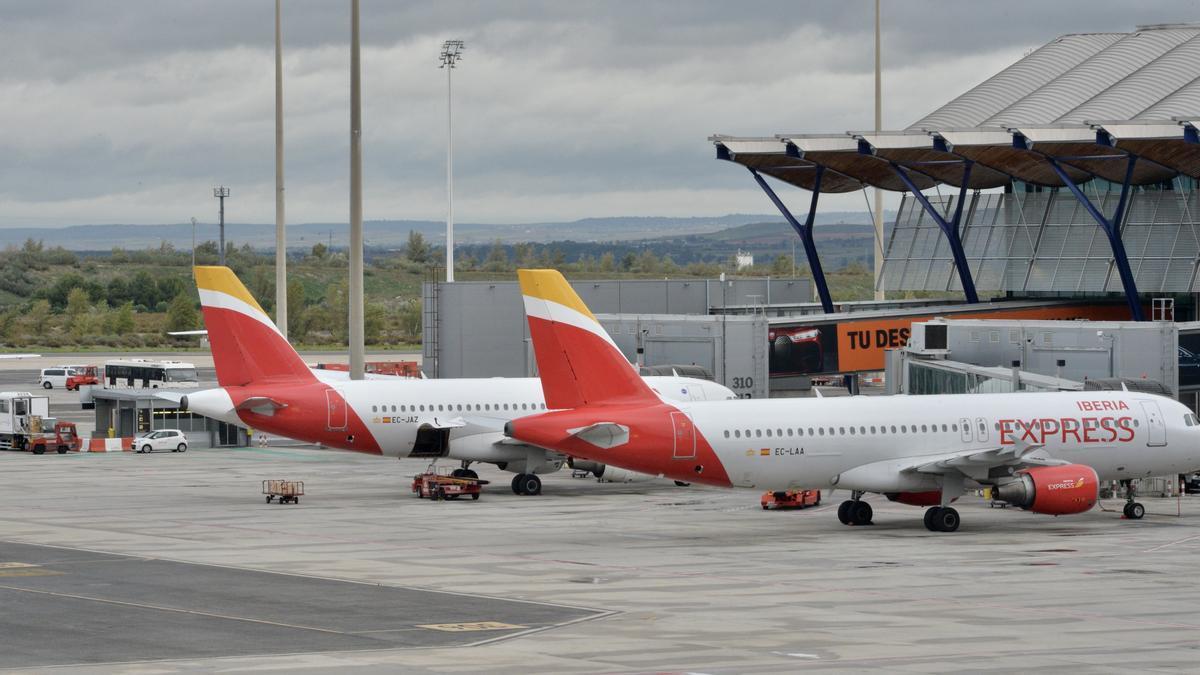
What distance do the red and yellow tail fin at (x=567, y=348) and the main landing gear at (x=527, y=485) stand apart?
13671 millimetres

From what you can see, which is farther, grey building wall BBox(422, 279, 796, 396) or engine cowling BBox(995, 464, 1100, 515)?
grey building wall BBox(422, 279, 796, 396)

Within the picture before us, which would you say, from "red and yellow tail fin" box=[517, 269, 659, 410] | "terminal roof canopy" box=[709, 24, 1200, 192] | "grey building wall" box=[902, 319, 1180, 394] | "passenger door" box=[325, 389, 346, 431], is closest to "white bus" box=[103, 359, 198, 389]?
"terminal roof canopy" box=[709, 24, 1200, 192]

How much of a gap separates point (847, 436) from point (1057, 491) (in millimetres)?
6150

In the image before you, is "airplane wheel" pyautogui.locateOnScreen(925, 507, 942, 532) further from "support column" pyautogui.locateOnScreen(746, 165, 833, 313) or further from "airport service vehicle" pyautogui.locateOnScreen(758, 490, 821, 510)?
"support column" pyautogui.locateOnScreen(746, 165, 833, 313)

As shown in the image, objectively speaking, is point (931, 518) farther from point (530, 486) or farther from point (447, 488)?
point (447, 488)

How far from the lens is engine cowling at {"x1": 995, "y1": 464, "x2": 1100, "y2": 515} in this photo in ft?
159

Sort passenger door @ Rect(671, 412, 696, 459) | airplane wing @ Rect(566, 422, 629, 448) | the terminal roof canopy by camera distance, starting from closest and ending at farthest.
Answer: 1. airplane wing @ Rect(566, 422, 629, 448)
2. passenger door @ Rect(671, 412, 696, 459)
3. the terminal roof canopy

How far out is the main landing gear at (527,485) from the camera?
61938 millimetres

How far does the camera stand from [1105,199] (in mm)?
97812

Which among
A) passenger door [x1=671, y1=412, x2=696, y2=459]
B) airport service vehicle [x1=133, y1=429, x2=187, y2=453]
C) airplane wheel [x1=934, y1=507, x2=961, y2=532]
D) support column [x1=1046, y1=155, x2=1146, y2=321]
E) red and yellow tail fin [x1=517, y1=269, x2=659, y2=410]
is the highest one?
support column [x1=1046, y1=155, x2=1146, y2=321]

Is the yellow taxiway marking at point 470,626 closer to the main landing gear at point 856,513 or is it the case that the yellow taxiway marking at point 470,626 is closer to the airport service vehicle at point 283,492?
the main landing gear at point 856,513

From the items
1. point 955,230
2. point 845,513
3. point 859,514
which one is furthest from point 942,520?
point 955,230

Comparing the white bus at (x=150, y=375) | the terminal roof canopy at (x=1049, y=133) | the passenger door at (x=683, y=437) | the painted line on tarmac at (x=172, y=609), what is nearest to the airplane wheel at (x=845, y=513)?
A: the passenger door at (x=683, y=437)

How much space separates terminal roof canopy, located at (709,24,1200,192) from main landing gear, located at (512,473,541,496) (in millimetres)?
34220
